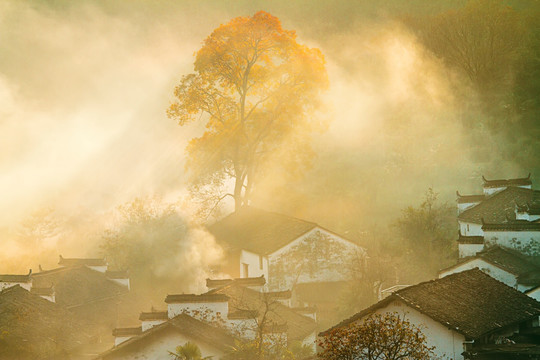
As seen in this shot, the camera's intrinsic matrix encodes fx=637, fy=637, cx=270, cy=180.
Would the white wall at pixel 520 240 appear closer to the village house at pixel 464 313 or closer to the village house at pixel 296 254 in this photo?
the village house at pixel 464 313

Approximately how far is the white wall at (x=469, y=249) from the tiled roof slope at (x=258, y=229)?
8191 mm

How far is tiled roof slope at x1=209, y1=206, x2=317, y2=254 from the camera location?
36969 millimetres

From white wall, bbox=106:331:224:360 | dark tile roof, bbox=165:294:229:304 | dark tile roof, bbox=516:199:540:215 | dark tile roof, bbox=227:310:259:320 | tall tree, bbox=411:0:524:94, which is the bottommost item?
white wall, bbox=106:331:224:360

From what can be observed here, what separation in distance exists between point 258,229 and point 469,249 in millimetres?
13589

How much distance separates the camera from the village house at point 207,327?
2262 cm

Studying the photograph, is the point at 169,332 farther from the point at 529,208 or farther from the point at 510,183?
the point at 510,183

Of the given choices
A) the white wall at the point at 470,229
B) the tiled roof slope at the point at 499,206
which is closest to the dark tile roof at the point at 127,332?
the white wall at the point at 470,229

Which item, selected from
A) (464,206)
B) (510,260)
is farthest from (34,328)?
(464,206)

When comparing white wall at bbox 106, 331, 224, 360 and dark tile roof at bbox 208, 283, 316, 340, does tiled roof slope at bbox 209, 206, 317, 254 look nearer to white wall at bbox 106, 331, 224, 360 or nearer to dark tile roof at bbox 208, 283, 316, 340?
dark tile roof at bbox 208, 283, 316, 340

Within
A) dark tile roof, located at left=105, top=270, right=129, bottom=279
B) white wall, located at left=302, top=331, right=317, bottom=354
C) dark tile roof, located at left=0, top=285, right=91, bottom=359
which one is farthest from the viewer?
dark tile roof, located at left=105, top=270, right=129, bottom=279

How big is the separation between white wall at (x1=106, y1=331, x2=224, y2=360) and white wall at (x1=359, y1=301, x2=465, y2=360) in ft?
21.8

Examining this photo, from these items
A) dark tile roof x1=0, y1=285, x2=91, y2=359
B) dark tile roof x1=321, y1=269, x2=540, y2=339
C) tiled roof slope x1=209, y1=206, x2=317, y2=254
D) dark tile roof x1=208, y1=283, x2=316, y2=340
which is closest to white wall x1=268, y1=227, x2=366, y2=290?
tiled roof slope x1=209, y1=206, x2=317, y2=254

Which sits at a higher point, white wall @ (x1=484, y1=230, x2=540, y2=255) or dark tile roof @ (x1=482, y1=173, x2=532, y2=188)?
dark tile roof @ (x1=482, y1=173, x2=532, y2=188)

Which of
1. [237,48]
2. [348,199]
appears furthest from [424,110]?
[237,48]
